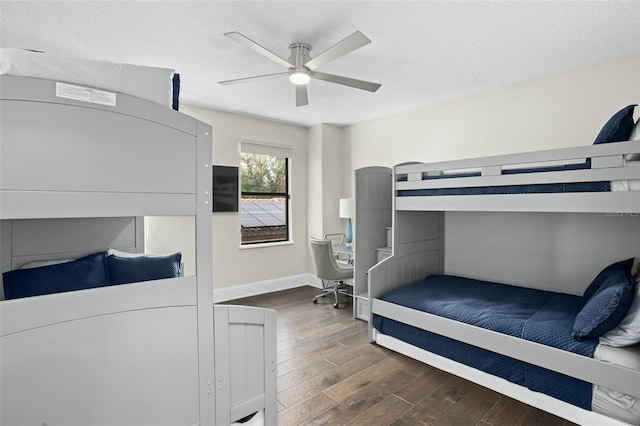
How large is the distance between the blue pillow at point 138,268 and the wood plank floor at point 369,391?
1156mm

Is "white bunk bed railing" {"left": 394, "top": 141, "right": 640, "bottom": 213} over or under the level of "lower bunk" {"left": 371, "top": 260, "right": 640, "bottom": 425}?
over

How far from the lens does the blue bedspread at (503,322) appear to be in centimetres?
202

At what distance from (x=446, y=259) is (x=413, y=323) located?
1434 millimetres

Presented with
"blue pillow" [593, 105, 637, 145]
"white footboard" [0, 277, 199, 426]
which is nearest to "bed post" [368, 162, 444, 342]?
"blue pillow" [593, 105, 637, 145]

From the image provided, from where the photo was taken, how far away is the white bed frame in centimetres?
196

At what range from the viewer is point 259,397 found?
58.1 inches

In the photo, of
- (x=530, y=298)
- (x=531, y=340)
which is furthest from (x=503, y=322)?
(x=530, y=298)

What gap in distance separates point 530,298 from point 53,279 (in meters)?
3.36

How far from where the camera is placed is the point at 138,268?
1770 millimetres

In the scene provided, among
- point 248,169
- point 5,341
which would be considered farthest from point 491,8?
point 248,169

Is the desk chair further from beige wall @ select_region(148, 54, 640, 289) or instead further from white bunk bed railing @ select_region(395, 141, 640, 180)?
white bunk bed railing @ select_region(395, 141, 640, 180)

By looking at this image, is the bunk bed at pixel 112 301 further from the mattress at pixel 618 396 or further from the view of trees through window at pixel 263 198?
the view of trees through window at pixel 263 198

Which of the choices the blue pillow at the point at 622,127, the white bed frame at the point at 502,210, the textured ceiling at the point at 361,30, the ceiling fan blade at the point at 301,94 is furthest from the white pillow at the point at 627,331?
the ceiling fan blade at the point at 301,94

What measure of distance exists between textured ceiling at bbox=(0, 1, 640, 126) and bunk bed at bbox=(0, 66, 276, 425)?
4.43ft
